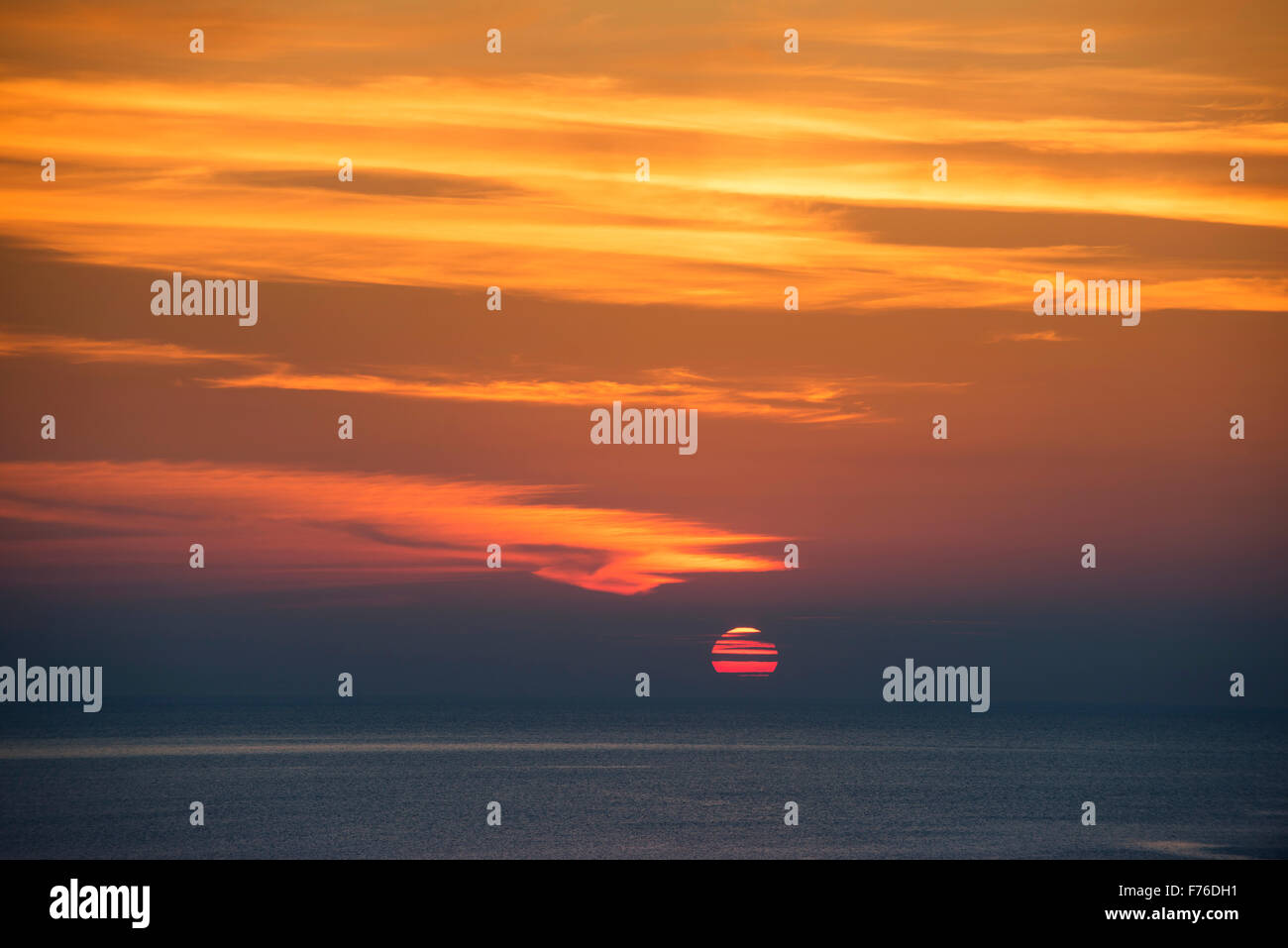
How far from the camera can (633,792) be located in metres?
90.8

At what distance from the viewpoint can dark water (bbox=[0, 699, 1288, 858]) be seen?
6900 centimetres

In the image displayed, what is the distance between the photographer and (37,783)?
102 meters

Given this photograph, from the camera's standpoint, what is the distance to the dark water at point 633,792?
226ft
